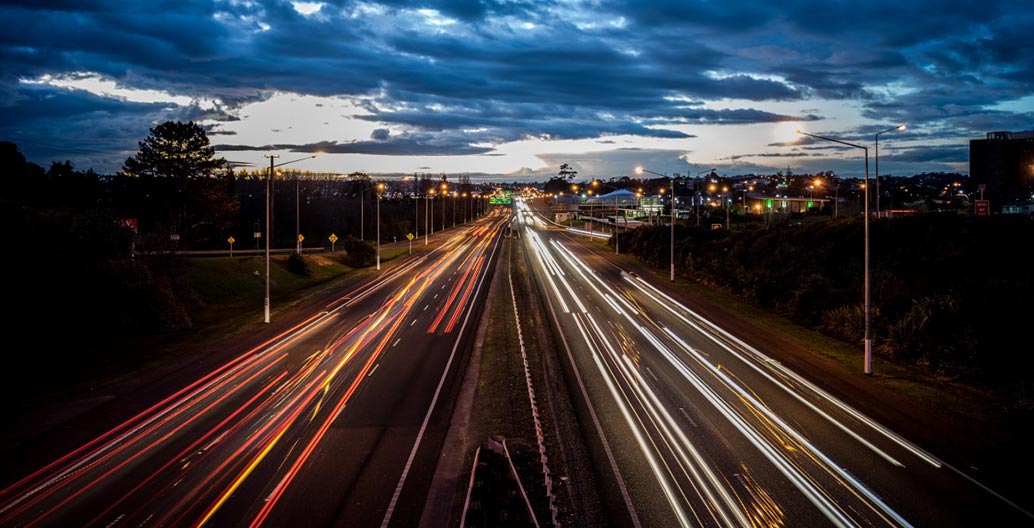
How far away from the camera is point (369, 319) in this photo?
113 ft

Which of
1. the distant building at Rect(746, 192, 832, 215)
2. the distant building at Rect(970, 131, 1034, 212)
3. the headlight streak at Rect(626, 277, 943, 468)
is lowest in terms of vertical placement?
the headlight streak at Rect(626, 277, 943, 468)

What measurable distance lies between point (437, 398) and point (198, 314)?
73.7 feet

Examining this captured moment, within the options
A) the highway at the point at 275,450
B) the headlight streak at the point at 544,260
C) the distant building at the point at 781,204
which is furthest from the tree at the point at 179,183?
the distant building at the point at 781,204

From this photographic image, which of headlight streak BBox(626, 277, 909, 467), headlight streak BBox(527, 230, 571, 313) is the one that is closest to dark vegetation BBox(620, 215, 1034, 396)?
headlight streak BBox(626, 277, 909, 467)

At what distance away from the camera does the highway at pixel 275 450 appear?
1196 cm

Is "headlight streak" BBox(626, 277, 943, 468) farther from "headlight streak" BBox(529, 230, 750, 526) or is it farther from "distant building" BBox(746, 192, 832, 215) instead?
"distant building" BBox(746, 192, 832, 215)

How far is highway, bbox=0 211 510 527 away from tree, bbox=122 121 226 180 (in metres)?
57.9

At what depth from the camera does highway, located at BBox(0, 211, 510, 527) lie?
12.0 m

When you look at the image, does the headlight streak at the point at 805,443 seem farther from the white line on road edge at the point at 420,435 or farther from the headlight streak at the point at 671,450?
Result: the white line on road edge at the point at 420,435

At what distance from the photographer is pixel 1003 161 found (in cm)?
11706

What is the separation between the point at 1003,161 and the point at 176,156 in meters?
138

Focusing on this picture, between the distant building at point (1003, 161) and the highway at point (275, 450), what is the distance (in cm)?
12359

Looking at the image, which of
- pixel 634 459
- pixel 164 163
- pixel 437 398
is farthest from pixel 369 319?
pixel 164 163

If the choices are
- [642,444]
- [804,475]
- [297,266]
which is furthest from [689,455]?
[297,266]
